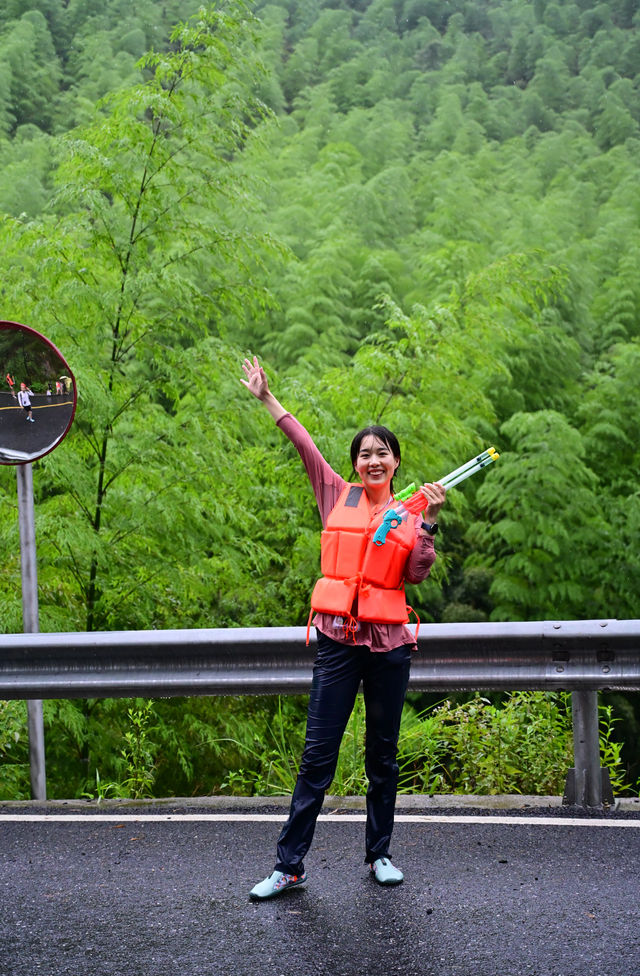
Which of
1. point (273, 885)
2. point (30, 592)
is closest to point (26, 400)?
point (30, 592)

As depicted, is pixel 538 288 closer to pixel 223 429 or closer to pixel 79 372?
pixel 223 429

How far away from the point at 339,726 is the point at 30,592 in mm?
2267

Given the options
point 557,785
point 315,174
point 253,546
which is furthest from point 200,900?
point 315,174

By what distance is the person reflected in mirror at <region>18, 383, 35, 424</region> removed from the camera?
4.68m

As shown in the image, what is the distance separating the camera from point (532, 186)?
32531 mm

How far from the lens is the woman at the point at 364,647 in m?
3.33

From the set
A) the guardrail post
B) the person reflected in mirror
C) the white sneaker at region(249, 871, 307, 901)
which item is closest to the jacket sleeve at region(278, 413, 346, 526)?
the white sneaker at region(249, 871, 307, 901)

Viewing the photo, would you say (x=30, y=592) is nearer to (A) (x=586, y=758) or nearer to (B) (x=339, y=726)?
(B) (x=339, y=726)

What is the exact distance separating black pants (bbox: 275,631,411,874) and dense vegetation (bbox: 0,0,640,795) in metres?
3.23

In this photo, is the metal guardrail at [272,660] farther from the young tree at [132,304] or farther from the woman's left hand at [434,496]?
the young tree at [132,304]

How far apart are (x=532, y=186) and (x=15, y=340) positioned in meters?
30.9

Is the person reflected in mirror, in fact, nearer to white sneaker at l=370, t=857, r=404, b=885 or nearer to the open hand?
the open hand

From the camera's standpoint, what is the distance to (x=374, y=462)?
348cm

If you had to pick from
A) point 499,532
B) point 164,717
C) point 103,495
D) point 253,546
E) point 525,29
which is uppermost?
point 525,29
